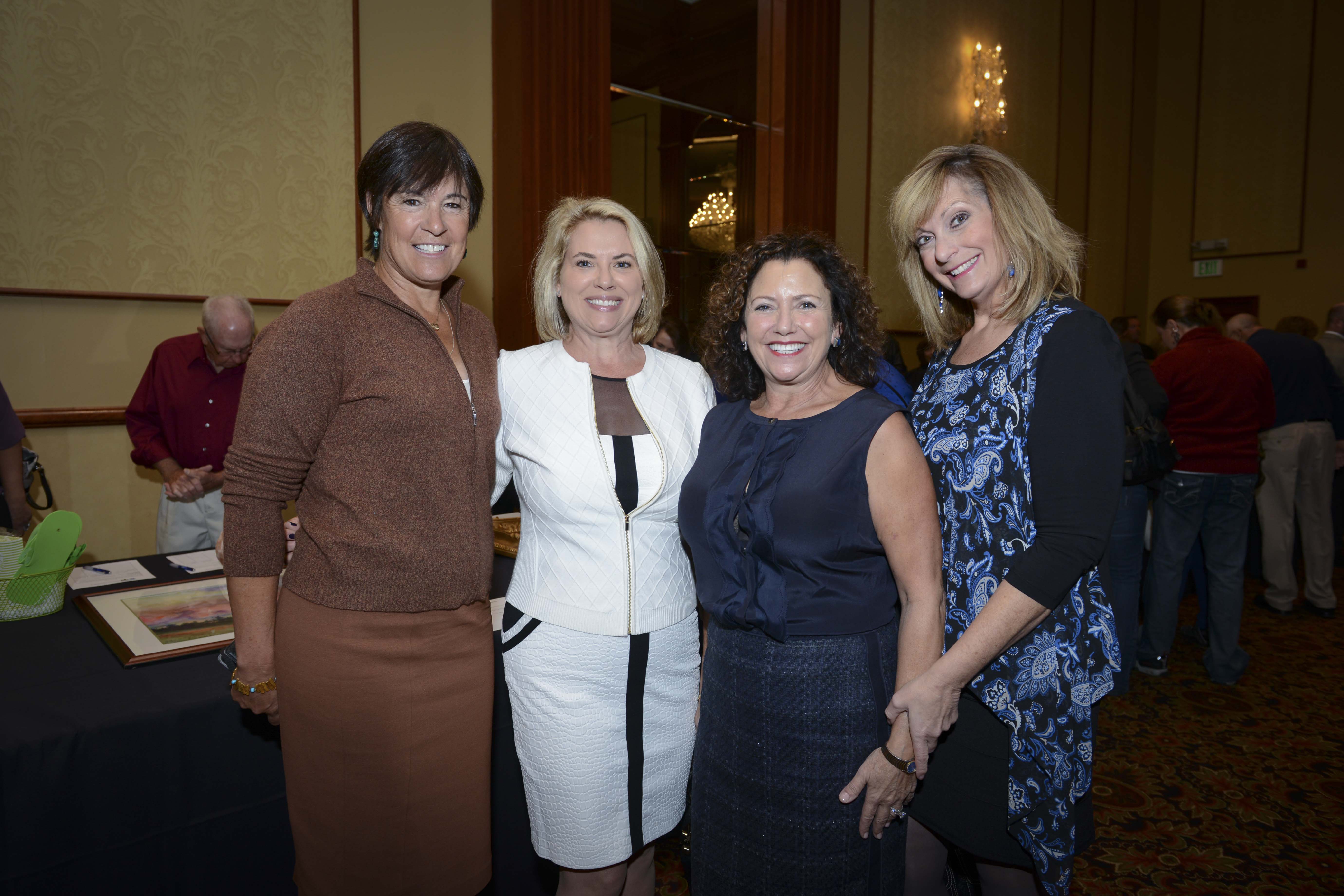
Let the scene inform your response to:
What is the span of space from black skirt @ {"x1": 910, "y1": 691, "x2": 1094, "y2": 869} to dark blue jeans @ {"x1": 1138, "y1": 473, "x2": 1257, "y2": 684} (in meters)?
3.04

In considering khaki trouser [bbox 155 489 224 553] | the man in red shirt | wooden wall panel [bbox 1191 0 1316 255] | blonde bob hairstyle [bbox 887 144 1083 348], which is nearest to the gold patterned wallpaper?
khaki trouser [bbox 155 489 224 553]

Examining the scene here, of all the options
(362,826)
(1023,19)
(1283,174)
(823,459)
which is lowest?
(362,826)

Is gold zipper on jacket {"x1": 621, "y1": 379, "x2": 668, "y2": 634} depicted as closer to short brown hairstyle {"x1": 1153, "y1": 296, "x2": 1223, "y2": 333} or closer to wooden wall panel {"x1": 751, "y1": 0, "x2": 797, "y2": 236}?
short brown hairstyle {"x1": 1153, "y1": 296, "x2": 1223, "y2": 333}

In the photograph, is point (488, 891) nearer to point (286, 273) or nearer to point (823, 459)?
point (823, 459)

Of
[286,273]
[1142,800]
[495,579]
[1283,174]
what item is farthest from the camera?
[1283,174]

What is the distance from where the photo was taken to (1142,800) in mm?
2881

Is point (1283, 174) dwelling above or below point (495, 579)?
above

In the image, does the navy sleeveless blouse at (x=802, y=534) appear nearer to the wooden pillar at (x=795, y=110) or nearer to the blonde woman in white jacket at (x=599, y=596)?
the blonde woman in white jacket at (x=599, y=596)

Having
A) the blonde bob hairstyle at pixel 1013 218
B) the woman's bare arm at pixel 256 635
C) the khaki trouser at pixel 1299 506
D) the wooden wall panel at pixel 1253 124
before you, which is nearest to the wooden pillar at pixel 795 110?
the khaki trouser at pixel 1299 506

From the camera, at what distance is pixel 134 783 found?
1400 mm

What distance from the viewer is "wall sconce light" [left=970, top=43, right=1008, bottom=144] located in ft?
23.4

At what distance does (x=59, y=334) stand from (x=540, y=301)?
2.50 m

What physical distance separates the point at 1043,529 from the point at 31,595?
2219 millimetres

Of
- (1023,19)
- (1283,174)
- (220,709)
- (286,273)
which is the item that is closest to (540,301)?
(220,709)
